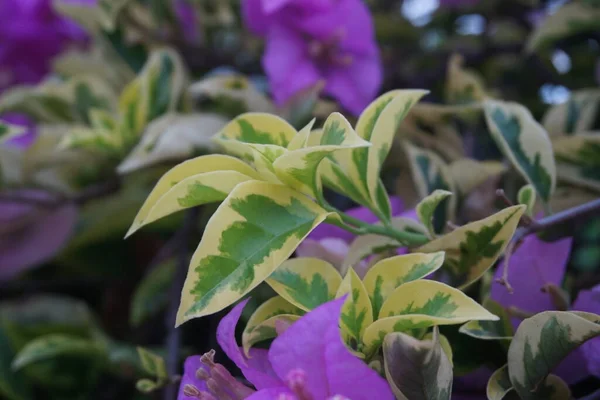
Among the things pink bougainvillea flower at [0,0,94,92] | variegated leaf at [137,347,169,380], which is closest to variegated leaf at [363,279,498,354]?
variegated leaf at [137,347,169,380]

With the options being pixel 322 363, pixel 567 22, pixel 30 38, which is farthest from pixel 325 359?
pixel 30 38

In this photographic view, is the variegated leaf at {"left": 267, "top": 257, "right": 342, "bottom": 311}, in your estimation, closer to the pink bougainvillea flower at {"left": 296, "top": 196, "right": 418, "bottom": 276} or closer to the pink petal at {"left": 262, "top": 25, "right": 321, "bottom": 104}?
the pink bougainvillea flower at {"left": 296, "top": 196, "right": 418, "bottom": 276}

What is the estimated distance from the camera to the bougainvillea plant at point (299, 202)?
0.85 ft

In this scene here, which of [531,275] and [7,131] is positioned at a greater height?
[7,131]

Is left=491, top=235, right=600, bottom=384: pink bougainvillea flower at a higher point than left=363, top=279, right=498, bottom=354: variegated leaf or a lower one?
lower

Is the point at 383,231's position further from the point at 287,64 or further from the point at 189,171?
the point at 287,64

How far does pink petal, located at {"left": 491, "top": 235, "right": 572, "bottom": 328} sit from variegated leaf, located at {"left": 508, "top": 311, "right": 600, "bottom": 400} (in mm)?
49

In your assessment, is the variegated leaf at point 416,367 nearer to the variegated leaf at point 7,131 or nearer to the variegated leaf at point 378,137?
the variegated leaf at point 378,137

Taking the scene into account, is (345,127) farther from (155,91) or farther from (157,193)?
(155,91)

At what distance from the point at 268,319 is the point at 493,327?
0.11 m

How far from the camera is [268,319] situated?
28cm

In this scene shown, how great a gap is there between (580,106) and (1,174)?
0.49 meters

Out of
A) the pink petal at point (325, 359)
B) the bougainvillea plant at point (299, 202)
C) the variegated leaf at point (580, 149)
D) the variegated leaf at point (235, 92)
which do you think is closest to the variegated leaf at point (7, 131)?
the bougainvillea plant at point (299, 202)

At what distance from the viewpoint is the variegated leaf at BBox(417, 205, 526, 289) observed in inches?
11.3
